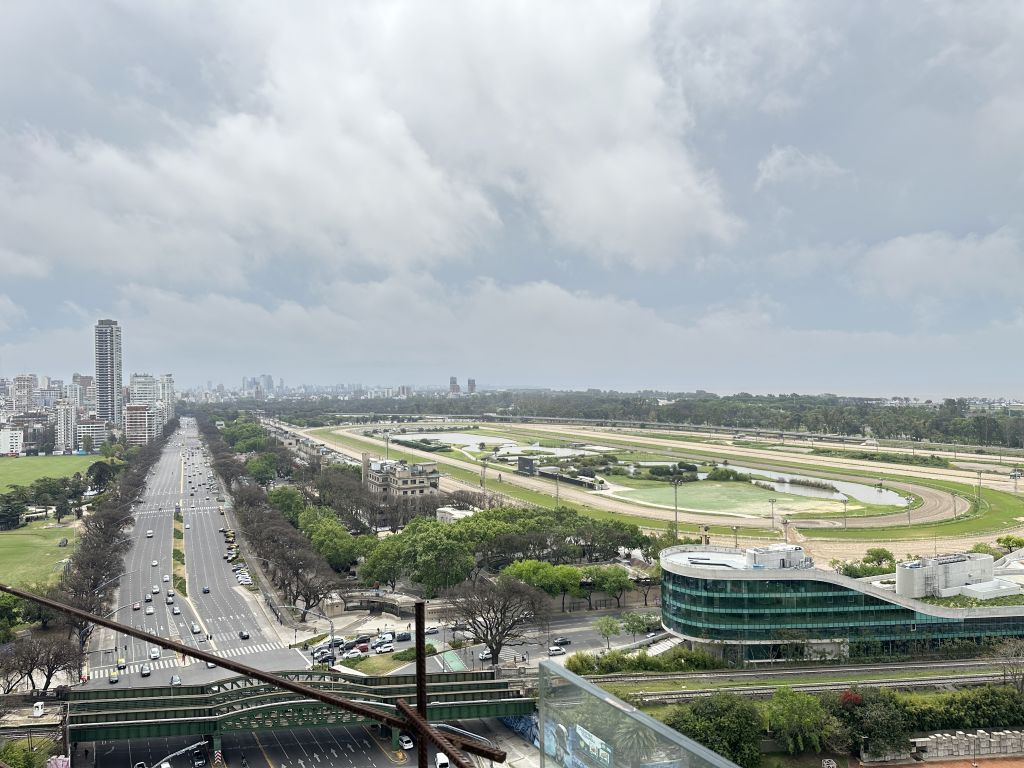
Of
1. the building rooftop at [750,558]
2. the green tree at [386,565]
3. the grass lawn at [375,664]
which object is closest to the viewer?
the grass lawn at [375,664]

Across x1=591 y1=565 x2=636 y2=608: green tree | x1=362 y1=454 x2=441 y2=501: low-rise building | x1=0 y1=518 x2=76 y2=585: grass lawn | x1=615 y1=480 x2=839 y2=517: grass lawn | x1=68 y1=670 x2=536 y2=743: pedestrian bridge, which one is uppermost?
x1=362 y1=454 x2=441 y2=501: low-rise building

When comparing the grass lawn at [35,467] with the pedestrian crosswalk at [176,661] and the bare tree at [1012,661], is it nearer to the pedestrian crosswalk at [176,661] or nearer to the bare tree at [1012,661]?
the pedestrian crosswalk at [176,661]

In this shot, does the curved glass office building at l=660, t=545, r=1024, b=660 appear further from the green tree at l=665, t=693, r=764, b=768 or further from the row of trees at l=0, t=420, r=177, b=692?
the row of trees at l=0, t=420, r=177, b=692

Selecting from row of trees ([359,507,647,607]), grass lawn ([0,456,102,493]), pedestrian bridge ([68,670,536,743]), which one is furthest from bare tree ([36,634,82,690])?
grass lawn ([0,456,102,493])

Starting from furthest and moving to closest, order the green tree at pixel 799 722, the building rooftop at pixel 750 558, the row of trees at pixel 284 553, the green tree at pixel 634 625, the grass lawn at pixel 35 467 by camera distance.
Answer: the grass lawn at pixel 35 467 → the row of trees at pixel 284 553 → the green tree at pixel 634 625 → the building rooftop at pixel 750 558 → the green tree at pixel 799 722

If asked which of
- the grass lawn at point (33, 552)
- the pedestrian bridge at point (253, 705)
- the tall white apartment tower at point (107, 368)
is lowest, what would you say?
the grass lawn at point (33, 552)

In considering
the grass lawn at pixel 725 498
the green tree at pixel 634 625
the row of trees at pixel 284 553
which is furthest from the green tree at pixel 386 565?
the grass lawn at pixel 725 498

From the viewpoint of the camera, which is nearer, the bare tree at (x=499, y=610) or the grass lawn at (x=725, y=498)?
the bare tree at (x=499, y=610)
